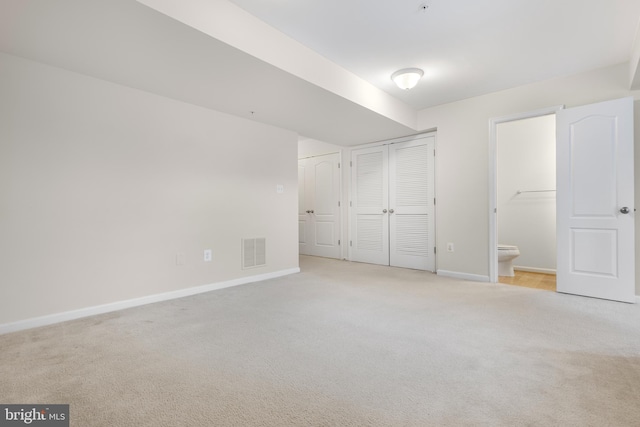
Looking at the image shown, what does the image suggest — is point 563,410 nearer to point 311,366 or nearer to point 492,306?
point 311,366

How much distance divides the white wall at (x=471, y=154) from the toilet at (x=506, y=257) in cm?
46

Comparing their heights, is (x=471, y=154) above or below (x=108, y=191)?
above

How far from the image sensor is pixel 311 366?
5.73 ft

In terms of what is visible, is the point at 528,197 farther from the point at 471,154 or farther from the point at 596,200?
the point at 596,200

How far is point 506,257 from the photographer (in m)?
4.23

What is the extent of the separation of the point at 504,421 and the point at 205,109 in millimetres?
3724

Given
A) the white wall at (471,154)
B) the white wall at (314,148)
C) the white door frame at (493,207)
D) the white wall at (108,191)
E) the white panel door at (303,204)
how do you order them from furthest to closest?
the white panel door at (303,204) < the white wall at (314,148) < the white door frame at (493,207) < the white wall at (471,154) < the white wall at (108,191)

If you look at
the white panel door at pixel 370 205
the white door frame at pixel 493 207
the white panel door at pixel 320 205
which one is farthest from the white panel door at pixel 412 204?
the white panel door at pixel 320 205

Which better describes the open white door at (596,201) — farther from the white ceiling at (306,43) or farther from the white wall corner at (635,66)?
the white ceiling at (306,43)

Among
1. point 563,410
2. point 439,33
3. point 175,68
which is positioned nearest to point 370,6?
point 439,33

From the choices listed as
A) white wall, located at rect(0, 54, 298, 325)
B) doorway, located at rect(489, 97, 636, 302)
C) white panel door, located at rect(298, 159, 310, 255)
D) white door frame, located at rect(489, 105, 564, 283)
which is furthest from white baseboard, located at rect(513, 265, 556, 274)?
white wall, located at rect(0, 54, 298, 325)

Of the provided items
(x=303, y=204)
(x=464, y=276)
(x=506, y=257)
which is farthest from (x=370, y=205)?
(x=506, y=257)

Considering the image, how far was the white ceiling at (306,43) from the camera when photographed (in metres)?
1.96

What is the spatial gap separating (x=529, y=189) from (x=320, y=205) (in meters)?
3.58
